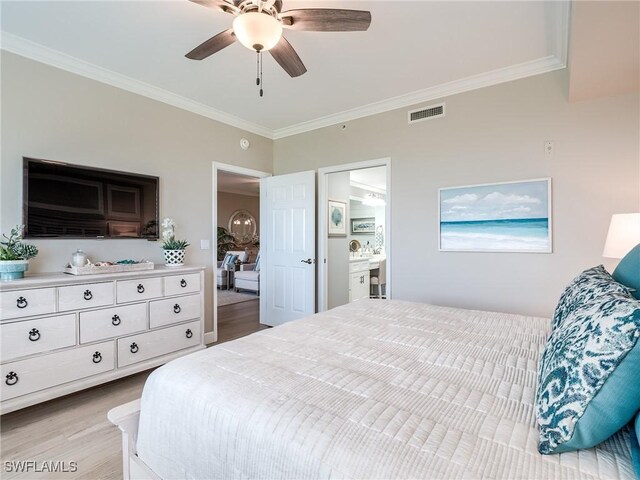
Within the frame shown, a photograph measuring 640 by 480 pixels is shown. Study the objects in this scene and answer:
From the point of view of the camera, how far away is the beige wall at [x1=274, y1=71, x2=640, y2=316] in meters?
2.48

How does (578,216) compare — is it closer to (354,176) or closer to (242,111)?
(242,111)

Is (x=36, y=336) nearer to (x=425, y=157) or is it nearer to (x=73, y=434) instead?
(x=73, y=434)

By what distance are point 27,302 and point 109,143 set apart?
5.04 ft

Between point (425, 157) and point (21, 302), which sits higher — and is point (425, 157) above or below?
above

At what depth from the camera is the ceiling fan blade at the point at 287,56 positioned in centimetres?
196

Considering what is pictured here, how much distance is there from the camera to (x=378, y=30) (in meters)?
2.27

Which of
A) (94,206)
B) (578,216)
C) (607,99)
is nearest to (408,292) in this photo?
(578,216)

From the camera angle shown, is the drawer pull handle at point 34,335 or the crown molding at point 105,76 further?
the crown molding at point 105,76

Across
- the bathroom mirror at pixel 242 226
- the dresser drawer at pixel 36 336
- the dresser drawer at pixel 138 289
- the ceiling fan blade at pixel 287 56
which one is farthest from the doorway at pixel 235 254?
the ceiling fan blade at pixel 287 56

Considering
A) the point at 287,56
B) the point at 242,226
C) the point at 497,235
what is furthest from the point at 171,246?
the point at 242,226

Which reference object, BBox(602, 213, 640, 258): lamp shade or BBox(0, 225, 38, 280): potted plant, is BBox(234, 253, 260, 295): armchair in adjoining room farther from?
BBox(602, 213, 640, 258): lamp shade

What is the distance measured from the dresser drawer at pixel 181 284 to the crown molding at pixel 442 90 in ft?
7.91

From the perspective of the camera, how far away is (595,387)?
0.73m

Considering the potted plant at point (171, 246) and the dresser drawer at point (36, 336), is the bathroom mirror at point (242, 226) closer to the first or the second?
the potted plant at point (171, 246)
